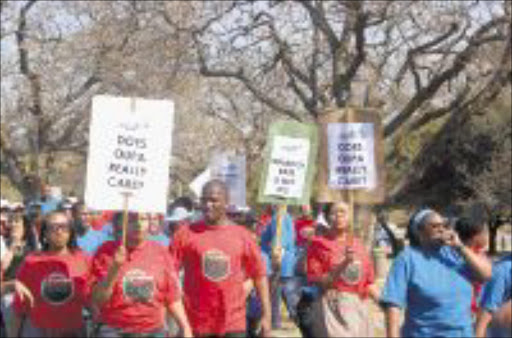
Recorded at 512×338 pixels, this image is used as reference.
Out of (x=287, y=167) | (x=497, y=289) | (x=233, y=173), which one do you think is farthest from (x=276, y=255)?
(x=497, y=289)

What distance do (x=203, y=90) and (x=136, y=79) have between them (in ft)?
18.4

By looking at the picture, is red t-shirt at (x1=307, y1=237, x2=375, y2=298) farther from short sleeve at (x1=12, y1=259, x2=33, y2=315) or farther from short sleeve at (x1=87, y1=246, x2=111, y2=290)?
short sleeve at (x1=12, y1=259, x2=33, y2=315)

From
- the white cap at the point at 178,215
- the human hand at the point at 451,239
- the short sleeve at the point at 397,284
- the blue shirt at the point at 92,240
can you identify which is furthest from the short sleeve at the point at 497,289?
the white cap at the point at 178,215

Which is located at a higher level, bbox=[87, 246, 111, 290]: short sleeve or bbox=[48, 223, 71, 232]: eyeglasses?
bbox=[48, 223, 71, 232]: eyeglasses

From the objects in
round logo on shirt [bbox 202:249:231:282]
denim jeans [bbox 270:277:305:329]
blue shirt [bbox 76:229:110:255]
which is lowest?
denim jeans [bbox 270:277:305:329]

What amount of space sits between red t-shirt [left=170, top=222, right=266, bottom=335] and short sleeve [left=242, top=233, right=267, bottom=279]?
0.05 metres

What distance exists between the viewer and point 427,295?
680cm

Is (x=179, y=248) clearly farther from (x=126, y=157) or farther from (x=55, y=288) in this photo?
(x=55, y=288)

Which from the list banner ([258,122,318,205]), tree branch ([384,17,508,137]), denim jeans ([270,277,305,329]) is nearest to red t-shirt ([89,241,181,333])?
banner ([258,122,318,205])

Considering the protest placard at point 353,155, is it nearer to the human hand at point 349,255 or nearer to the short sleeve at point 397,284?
the human hand at point 349,255

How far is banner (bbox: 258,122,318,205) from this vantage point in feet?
35.8

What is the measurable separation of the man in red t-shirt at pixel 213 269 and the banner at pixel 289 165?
2890mm

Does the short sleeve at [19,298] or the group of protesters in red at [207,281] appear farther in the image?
the short sleeve at [19,298]

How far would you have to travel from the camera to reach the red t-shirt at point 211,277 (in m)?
7.97
